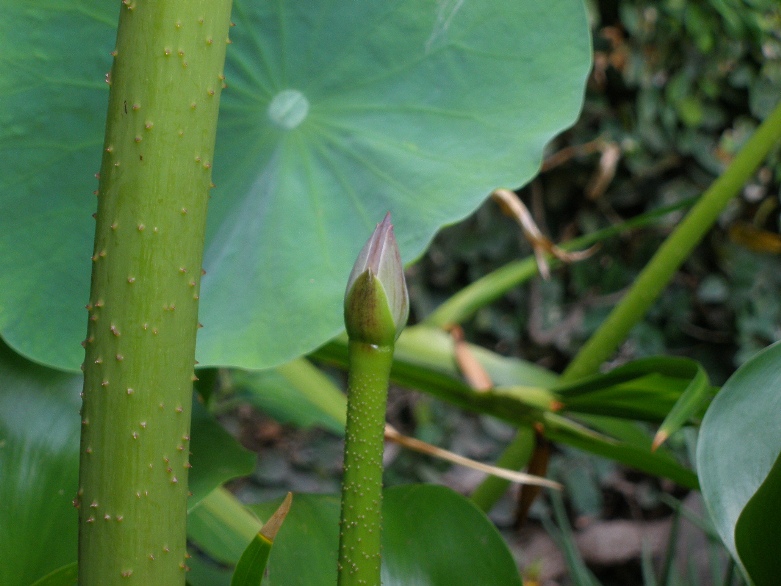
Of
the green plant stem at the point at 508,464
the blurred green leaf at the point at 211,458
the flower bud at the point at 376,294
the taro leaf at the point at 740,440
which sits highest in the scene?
the flower bud at the point at 376,294

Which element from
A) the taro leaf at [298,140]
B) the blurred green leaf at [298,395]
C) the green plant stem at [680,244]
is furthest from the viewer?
the blurred green leaf at [298,395]

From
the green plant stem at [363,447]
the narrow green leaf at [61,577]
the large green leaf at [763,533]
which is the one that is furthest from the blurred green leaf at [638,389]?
the narrow green leaf at [61,577]

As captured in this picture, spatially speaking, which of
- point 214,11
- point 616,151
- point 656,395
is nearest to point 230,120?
point 214,11

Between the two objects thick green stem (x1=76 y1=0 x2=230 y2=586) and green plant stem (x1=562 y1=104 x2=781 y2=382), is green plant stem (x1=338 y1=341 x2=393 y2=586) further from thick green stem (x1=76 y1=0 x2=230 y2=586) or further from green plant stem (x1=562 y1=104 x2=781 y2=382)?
green plant stem (x1=562 y1=104 x2=781 y2=382)

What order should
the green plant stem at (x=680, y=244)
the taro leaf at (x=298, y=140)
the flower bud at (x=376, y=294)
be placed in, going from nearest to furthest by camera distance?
1. the flower bud at (x=376, y=294)
2. the taro leaf at (x=298, y=140)
3. the green plant stem at (x=680, y=244)

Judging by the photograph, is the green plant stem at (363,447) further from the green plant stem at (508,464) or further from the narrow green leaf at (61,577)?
the green plant stem at (508,464)

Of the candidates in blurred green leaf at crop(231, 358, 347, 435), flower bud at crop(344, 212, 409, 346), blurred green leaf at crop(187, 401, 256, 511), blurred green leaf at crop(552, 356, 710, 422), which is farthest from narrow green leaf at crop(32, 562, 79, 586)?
blurred green leaf at crop(231, 358, 347, 435)

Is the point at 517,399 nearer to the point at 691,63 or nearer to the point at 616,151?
the point at 616,151
